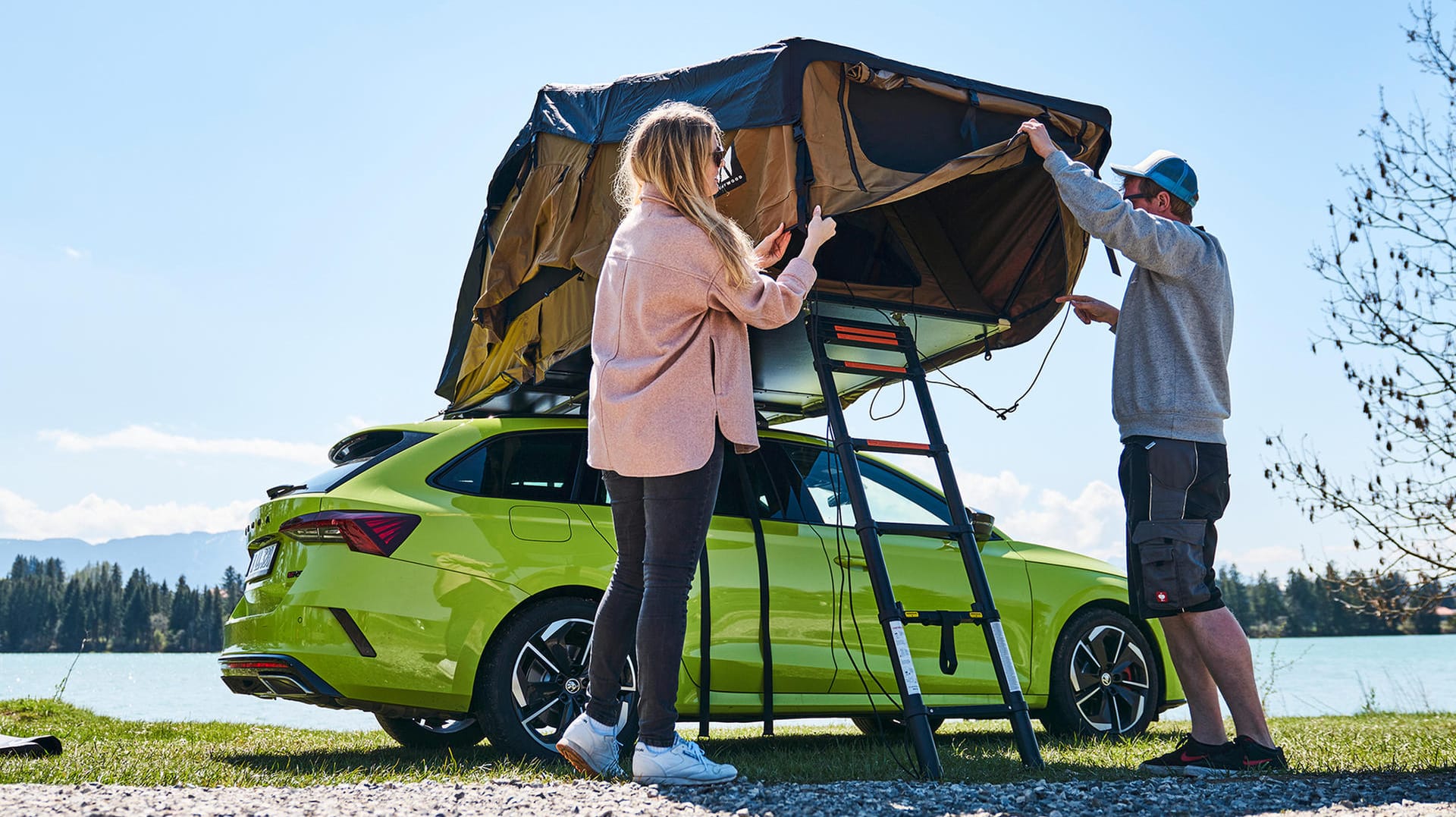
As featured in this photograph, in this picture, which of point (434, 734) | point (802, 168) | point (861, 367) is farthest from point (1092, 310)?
point (434, 734)

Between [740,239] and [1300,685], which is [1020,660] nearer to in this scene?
[740,239]

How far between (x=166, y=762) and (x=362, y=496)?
138 centimetres

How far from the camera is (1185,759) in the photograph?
404cm

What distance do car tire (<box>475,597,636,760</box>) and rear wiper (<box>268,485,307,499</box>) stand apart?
113 cm

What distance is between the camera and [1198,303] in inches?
167

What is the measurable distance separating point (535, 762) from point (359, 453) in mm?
1743

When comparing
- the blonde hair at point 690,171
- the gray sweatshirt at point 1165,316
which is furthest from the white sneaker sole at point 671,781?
the gray sweatshirt at point 1165,316

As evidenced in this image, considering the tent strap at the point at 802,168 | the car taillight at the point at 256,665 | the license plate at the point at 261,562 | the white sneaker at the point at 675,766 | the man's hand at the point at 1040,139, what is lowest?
the white sneaker at the point at 675,766

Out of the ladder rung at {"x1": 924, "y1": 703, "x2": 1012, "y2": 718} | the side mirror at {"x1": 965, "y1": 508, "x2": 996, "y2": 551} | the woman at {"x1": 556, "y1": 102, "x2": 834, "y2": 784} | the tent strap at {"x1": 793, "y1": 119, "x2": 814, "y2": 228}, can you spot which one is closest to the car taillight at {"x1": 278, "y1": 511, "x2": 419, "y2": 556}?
the woman at {"x1": 556, "y1": 102, "x2": 834, "y2": 784}

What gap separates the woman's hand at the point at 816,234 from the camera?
380 cm

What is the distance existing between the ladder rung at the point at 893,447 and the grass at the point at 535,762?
1.22 m

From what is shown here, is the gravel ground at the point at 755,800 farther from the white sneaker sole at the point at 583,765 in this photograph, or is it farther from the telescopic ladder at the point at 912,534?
the telescopic ladder at the point at 912,534

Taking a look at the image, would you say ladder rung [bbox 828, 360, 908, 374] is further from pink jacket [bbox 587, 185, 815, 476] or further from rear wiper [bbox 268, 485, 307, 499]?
rear wiper [bbox 268, 485, 307, 499]

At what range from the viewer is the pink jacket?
3467 mm
